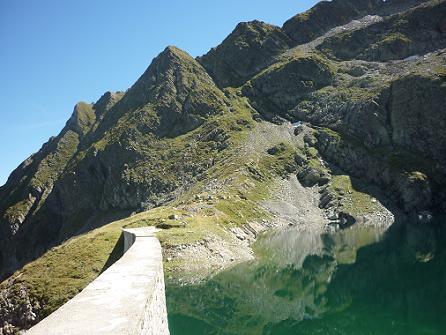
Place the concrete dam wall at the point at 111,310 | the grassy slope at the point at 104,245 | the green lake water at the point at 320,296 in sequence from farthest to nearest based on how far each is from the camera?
the grassy slope at the point at 104,245 < the green lake water at the point at 320,296 < the concrete dam wall at the point at 111,310

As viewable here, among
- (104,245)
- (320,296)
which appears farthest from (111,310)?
(104,245)

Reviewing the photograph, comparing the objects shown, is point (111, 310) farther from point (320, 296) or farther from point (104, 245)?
point (104, 245)

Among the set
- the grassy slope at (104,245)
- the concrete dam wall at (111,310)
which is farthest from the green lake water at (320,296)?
the concrete dam wall at (111,310)

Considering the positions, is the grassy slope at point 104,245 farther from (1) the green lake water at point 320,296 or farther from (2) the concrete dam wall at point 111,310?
(2) the concrete dam wall at point 111,310

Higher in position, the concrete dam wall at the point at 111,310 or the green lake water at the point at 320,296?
the concrete dam wall at the point at 111,310

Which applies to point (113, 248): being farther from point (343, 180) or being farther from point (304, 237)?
point (343, 180)

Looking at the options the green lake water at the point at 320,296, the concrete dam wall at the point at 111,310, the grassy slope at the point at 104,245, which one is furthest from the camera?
the grassy slope at the point at 104,245

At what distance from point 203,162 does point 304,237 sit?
3627 inches

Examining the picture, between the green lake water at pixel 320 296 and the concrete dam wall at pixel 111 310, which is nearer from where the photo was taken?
the concrete dam wall at pixel 111 310

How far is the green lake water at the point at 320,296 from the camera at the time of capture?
31.6 meters

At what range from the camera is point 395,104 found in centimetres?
19438

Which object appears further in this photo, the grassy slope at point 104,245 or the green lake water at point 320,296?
the grassy slope at point 104,245

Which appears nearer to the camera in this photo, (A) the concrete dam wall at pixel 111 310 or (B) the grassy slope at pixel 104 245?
(A) the concrete dam wall at pixel 111 310

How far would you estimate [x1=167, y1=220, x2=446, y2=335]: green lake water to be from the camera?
31.6 meters
